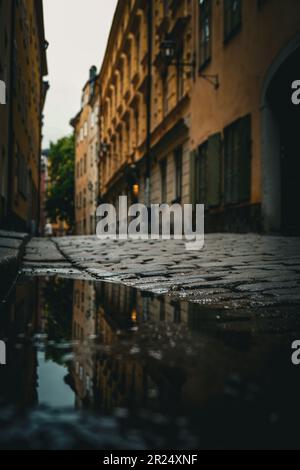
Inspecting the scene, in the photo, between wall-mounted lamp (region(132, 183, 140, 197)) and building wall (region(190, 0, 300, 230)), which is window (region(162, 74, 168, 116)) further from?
building wall (region(190, 0, 300, 230))

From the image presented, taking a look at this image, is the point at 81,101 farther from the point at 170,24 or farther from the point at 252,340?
the point at 252,340

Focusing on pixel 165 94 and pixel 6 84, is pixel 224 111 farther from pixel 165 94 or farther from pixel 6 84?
pixel 165 94

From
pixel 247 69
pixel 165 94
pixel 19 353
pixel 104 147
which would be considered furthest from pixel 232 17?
pixel 104 147

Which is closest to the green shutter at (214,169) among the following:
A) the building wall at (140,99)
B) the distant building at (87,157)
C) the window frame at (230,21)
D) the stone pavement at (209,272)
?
the window frame at (230,21)

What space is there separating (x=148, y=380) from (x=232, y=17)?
42.2 feet

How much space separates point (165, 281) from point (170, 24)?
17.2 m

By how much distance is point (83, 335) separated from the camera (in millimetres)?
2049

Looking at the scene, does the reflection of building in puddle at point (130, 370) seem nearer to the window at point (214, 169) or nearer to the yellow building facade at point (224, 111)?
the yellow building facade at point (224, 111)

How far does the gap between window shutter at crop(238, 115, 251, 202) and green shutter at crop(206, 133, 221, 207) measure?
162cm

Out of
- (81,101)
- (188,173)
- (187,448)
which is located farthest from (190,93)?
(81,101)

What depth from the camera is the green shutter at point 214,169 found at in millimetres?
13438

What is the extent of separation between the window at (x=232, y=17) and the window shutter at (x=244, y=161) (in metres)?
2.39

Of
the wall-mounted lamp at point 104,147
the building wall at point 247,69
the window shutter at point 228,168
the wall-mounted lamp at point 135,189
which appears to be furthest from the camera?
the wall-mounted lamp at point 104,147
